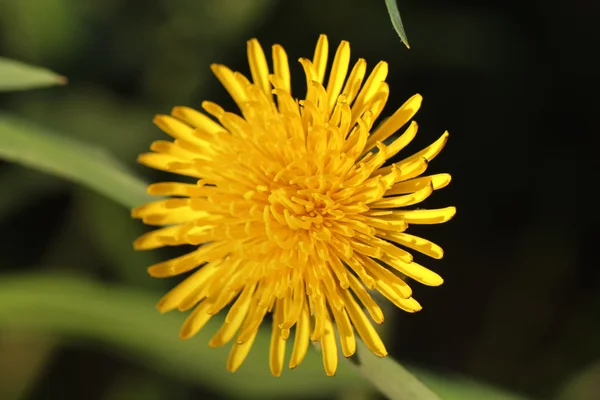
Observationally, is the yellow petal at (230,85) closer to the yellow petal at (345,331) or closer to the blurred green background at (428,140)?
the yellow petal at (345,331)

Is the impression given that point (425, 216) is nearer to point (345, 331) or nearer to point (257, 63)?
point (345, 331)

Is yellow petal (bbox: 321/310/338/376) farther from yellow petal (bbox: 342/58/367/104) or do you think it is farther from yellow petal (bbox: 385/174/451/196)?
yellow petal (bbox: 342/58/367/104)

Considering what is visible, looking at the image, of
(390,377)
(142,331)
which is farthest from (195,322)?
(142,331)

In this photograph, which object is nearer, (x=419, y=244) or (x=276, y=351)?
(x=419, y=244)

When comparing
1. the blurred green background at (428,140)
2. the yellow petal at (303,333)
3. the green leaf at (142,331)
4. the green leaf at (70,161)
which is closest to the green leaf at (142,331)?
the green leaf at (142,331)

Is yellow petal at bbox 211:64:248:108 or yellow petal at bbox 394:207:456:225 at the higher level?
yellow petal at bbox 211:64:248:108

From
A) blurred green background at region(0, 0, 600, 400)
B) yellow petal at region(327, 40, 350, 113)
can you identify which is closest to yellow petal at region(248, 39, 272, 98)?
yellow petal at region(327, 40, 350, 113)

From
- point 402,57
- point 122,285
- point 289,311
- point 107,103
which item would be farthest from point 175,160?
point 402,57
